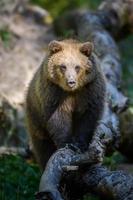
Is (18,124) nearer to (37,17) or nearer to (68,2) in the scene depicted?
(37,17)

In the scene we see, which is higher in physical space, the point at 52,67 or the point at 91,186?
the point at 52,67

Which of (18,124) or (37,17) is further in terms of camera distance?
(37,17)

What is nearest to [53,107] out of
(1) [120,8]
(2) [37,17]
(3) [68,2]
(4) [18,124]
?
(4) [18,124]

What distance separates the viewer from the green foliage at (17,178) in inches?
289

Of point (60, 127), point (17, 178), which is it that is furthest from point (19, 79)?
point (60, 127)

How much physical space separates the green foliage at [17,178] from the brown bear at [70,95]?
63cm

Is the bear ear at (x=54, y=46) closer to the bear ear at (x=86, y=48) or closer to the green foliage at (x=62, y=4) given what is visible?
the bear ear at (x=86, y=48)

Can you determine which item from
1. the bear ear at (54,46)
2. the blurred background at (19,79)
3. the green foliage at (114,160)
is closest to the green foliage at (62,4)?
the blurred background at (19,79)

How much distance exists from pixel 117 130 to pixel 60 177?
1819mm

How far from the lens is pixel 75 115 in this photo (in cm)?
753

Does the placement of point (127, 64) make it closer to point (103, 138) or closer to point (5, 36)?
point (5, 36)

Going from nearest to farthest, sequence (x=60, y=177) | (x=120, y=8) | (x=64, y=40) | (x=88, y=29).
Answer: (x=60, y=177)
(x=64, y=40)
(x=88, y=29)
(x=120, y=8)

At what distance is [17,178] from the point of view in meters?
7.94

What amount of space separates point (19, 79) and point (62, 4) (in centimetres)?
735
